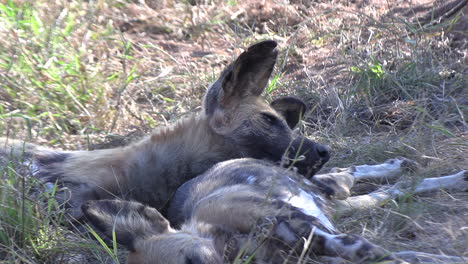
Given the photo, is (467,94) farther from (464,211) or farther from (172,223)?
(172,223)

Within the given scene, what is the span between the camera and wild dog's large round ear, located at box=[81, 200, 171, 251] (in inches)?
103

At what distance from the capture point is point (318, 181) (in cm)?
368

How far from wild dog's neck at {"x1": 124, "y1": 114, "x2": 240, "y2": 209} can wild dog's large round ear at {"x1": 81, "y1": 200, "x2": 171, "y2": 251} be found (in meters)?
0.88

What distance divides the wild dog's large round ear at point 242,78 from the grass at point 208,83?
1.98ft

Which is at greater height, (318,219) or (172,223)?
(318,219)

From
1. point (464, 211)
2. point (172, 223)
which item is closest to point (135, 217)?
point (172, 223)

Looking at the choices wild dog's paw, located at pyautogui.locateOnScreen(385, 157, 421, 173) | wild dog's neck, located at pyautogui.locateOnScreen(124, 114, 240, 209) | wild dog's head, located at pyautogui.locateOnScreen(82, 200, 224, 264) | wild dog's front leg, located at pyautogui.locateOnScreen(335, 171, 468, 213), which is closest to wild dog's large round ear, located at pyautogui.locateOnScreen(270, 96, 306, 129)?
wild dog's neck, located at pyautogui.locateOnScreen(124, 114, 240, 209)

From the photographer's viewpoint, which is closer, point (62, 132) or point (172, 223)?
point (172, 223)

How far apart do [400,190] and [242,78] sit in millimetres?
1064

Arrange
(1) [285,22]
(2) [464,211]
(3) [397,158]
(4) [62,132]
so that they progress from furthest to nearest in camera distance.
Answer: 1. (1) [285,22]
2. (4) [62,132]
3. (3) [397,158]
4. (2) [464,211]

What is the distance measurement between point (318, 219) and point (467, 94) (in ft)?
6.60

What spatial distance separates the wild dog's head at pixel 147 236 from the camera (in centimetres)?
249

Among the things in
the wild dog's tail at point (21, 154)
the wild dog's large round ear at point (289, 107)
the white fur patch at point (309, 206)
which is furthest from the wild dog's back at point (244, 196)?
the wild dog's tail at point (21, 154)

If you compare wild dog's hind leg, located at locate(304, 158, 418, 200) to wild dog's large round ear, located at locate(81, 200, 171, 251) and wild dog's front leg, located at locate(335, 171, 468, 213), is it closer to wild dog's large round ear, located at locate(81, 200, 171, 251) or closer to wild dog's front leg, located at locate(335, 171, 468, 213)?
wild dog's front leg, located at locate(335, 171, 468, 213)
